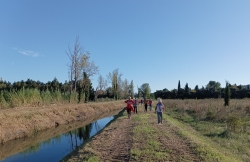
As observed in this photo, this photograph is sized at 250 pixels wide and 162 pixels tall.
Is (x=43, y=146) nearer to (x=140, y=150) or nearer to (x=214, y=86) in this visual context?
(x=140, y=150)

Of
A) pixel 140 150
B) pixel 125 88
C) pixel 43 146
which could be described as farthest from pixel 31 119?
pixel 125 88

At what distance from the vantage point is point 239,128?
1444cm

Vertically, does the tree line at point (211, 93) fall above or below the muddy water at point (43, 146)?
above

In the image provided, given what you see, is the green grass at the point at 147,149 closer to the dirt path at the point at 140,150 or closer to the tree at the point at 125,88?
the dirt path at the point at 140,150

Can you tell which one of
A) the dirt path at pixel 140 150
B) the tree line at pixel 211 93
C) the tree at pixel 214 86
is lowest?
the dirt path at pixel 140 150

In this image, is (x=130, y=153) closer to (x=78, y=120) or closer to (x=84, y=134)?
(x=84, y=134)

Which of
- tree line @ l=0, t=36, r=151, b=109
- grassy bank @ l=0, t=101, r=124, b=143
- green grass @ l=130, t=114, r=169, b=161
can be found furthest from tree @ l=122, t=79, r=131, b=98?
green grass @ l=130, t=114, r=169, b=161

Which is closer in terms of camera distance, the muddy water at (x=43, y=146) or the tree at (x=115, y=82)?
the muddy water at (x=43, y=146)

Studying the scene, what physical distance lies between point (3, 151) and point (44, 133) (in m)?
5.41

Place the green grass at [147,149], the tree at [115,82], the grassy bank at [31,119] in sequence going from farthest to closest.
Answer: the tree at [115,82]
the grassy bank at [31,119]
the green grass at [147,149]

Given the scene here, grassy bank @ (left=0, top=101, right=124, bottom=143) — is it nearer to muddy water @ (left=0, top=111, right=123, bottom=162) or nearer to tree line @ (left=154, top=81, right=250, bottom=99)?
muddy water @ (left=0, top=111, right=123, bottom=162)

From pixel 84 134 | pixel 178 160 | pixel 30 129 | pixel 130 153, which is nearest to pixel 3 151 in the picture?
pixel 30 129

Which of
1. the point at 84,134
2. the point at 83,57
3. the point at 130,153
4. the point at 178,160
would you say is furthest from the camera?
the point at 83,57

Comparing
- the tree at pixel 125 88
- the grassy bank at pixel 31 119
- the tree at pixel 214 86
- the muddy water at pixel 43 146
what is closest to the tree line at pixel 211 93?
the tree at pixel 214 86
